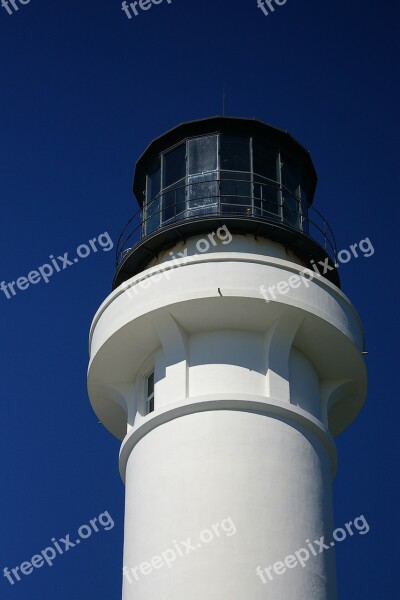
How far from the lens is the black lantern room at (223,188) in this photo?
88.5 feet

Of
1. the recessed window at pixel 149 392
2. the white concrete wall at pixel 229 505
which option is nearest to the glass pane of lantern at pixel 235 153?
the recessed window at pixel 149 392

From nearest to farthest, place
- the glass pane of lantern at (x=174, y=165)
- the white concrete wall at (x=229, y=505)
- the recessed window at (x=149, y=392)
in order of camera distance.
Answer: the white concrete wall at (x=229, y=505)
the recessed window at (x=149, y=392)
the glass pane of lantern at (x=174, y=165)

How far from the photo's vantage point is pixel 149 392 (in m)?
26.5

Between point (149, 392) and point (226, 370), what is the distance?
197 centimetres

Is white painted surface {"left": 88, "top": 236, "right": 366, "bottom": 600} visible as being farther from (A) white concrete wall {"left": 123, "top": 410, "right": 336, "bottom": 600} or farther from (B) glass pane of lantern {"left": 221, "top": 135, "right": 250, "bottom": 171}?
(B) glass pane of lantern {"left": 221, "top": 135, "right": 250, "bottom": 171}

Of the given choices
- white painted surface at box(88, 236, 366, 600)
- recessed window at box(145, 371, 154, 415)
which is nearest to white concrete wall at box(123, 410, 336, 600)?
white painted surface at box(88, 236, 366, 600)

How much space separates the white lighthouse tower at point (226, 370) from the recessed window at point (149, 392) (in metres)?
0.06

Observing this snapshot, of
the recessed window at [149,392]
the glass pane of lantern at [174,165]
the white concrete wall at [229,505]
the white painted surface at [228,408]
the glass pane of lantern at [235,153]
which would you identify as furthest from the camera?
the glass pane of lantern at [174,165]

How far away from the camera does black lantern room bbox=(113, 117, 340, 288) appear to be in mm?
26969

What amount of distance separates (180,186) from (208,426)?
236 inches

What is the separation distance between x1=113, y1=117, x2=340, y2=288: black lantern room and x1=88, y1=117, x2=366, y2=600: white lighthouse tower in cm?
3

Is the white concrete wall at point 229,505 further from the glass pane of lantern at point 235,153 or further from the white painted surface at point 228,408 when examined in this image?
the glass pane of lantern at point 235,153

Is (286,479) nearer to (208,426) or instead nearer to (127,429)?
(208,426)

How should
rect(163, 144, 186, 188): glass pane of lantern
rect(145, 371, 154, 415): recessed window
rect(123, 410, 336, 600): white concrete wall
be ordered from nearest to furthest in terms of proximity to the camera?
1. rect(123, 410, 336, 600): white concrete wall
2. rect(145, 371, 154, 415): recessed window
3. rect(163, 144, 186, 188): glass pane of lantern
